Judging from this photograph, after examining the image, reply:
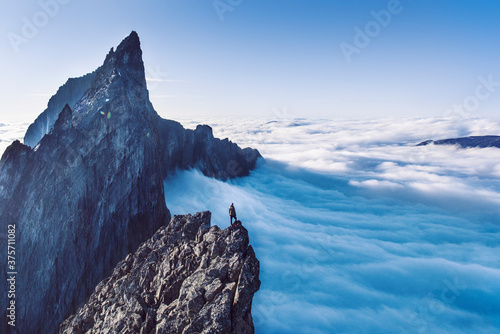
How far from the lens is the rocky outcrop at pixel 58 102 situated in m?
69.1

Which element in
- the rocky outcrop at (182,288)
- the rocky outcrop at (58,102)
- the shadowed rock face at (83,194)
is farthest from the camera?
the rocky outcrop at (58,102)

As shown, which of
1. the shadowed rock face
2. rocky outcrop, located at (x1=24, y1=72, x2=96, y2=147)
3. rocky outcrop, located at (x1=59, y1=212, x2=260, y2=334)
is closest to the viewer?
rocky outcrop, located at (x1=59, y1=212, x2=260, y2=334)

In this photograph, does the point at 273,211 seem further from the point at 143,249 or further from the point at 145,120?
the point at 143,249

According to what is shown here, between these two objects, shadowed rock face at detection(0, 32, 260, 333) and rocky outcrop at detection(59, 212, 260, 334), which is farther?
shadowed rock face at detection(0, 32, 260, 333)

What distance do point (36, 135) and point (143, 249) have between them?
222ft

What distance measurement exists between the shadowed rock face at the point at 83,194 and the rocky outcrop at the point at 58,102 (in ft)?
108

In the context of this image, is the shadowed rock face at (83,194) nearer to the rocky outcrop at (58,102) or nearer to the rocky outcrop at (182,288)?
the rocky outcrop at (182,288)

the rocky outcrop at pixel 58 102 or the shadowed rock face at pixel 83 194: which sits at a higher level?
the rocky outcrop at pixel 58 102

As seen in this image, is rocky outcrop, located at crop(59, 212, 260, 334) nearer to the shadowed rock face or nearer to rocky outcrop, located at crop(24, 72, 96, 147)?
the shadowed rock face

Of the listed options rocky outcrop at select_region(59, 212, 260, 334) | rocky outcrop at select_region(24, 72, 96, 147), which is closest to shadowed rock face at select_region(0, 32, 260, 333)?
rocky outcrop at select_region(59, 212, 260, 334)

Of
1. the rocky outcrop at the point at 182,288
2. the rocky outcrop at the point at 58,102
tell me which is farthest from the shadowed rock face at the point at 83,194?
the rocky outcrop at the point at 58,102

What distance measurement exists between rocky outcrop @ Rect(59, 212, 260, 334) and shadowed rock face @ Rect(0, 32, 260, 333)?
815 centimetres

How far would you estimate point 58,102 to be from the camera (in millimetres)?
70375

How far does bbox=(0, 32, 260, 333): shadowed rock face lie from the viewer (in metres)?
28.1
